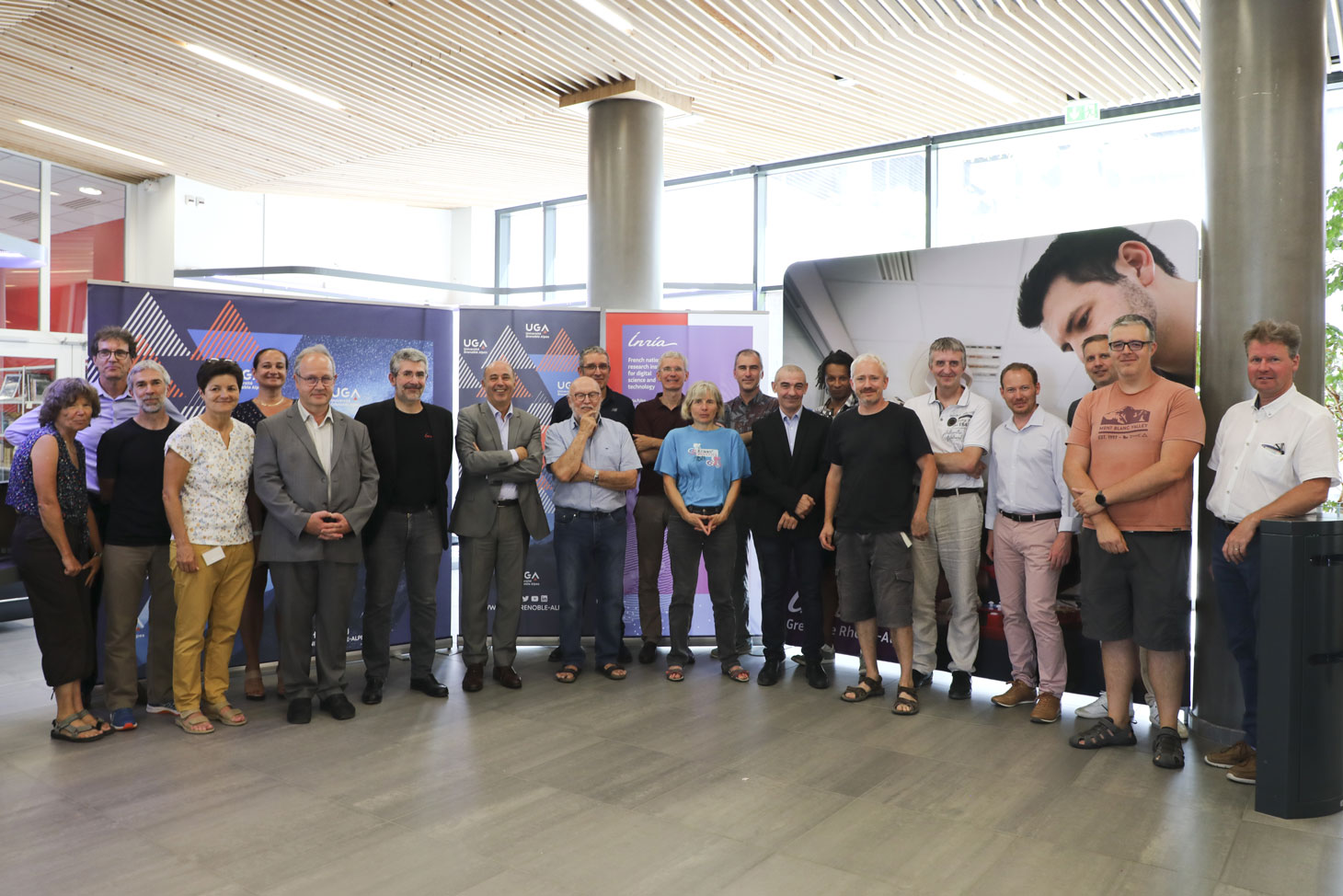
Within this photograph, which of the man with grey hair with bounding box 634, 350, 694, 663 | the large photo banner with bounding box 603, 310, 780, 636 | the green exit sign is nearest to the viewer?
the man with grey hair with bounding box 634, 350, 694, 663

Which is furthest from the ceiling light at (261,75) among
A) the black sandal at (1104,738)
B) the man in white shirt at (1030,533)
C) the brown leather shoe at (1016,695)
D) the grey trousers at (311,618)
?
the black sandal at (1104,738)

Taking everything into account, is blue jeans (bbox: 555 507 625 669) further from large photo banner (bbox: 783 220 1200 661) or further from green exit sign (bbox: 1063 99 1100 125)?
green exit sign (bbox: 1063 99 1100 125)

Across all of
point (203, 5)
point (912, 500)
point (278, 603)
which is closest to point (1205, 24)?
point (912, 500)

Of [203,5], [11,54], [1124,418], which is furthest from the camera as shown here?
[11,54]

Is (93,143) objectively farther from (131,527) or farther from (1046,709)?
(1046,709)

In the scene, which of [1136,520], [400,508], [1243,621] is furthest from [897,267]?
[400,508]

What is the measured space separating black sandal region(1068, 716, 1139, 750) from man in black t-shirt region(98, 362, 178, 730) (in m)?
4.30

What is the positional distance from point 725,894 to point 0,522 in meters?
5.33

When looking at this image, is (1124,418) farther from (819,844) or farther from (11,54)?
(11,54)

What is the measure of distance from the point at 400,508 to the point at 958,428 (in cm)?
298

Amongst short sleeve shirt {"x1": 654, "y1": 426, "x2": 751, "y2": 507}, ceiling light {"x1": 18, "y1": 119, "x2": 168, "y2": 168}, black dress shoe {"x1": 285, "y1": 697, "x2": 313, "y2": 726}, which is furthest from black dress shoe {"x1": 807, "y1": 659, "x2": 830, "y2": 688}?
ceiling light {"x1": 18, "y1": 119, "x2": 168, "y2": 168}

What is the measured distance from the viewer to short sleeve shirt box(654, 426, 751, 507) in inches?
207

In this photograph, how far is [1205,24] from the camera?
448cm

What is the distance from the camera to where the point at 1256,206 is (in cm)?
427
